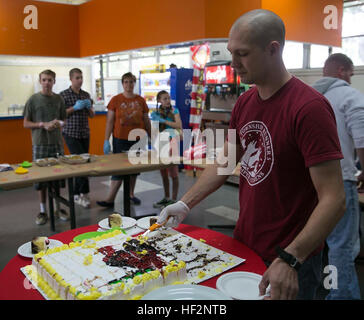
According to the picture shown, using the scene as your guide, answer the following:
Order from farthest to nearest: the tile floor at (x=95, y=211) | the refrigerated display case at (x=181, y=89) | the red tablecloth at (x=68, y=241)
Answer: the refrigerated display case at (x=181, y=89) < the tile floor at (x=95, y=211) < the red tablecloth at (x=68, y=241)

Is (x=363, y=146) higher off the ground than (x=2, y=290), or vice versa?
(x=363, y=146)

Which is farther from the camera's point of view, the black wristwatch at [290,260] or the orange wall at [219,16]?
the orange wall at [219,16]

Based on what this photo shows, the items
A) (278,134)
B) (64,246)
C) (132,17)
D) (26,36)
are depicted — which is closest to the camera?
(278,134)

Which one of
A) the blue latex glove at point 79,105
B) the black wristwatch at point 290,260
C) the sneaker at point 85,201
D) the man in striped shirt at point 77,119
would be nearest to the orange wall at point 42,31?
the man in striped shirt at point 77,119

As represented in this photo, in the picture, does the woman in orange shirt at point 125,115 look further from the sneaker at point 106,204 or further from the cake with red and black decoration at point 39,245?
the cake with red and black decoration at point 39,245

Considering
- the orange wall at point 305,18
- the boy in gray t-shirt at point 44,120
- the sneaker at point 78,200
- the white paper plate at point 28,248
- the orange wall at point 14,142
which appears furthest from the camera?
the orange wall at point 14,142

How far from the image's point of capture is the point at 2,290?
130 cm

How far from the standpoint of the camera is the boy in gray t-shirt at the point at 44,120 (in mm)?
Answer: 4324

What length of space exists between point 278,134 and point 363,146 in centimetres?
154

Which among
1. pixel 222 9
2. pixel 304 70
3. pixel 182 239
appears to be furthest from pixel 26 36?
pixel 182 239

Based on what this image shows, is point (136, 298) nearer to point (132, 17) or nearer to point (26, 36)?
point (132, 17)

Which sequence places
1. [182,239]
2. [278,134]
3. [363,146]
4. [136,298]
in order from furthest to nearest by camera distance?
[363,146]
[182,239]
[278,134]
[136,298]

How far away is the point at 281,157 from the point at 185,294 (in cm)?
65

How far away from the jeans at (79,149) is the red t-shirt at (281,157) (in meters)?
3.92
